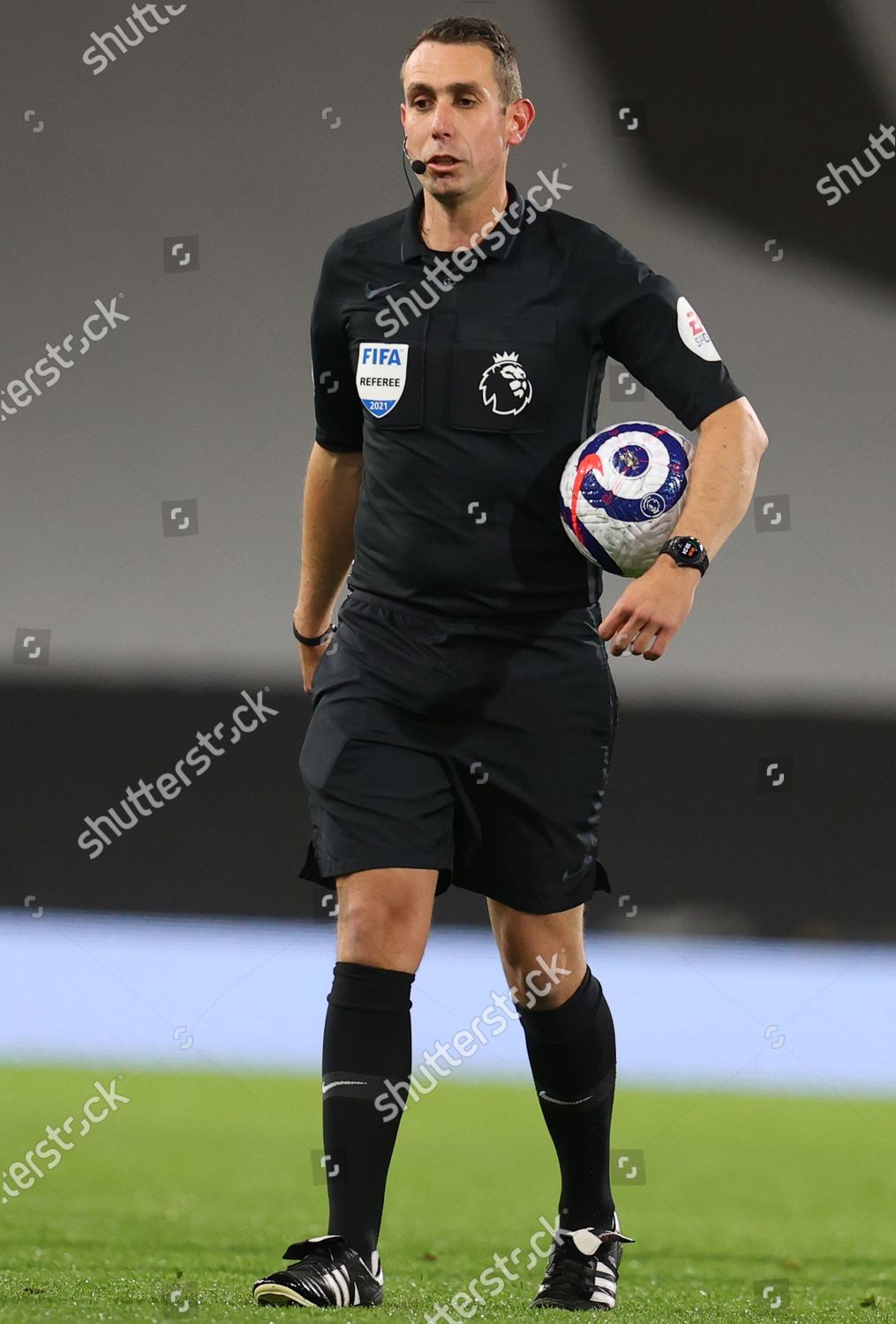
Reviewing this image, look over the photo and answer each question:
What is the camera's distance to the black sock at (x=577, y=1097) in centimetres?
279

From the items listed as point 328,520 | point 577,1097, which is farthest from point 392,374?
point 577,1097

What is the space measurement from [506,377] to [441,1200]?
234 cm

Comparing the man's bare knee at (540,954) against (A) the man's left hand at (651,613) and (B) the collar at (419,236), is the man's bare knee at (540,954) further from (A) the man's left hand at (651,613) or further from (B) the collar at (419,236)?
(B) the collar at (419,236)

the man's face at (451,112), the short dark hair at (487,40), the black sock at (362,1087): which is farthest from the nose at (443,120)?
the black sock at (362,1087)

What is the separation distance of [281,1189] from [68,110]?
6.45m

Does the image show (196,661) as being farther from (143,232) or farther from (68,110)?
(68,110)

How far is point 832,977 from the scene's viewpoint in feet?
24.8

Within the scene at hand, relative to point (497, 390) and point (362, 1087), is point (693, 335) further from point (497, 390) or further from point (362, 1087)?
point (362, 1087)

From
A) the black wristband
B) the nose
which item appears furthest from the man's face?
the black wristband

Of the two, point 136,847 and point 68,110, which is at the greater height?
point 68,110

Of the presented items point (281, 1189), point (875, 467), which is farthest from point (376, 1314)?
point (875, 467)

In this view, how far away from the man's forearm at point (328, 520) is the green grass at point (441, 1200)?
49.5 inches

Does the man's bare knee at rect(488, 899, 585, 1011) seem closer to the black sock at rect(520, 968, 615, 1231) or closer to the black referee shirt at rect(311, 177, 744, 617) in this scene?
the black sock at rect(520, 968, 615, 1231)

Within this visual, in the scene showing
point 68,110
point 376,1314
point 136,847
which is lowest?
point 136,847
